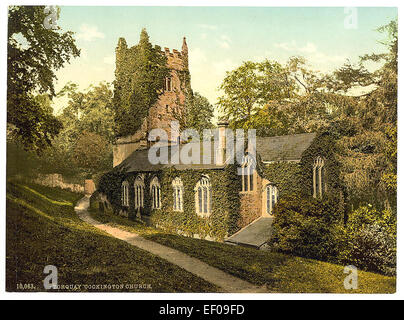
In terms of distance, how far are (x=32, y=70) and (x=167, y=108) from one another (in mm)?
5086

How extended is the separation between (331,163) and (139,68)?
28.8 feet

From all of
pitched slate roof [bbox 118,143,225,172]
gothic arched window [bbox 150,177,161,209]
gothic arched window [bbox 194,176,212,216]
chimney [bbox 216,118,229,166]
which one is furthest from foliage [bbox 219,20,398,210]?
gothic arched window [bbox 150,177,161,209]

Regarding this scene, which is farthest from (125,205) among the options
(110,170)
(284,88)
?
(284,88)

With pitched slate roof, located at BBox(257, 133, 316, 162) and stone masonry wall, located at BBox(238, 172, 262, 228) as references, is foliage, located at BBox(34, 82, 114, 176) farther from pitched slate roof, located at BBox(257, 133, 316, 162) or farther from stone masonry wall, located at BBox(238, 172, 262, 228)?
pitched slate roof, located at BBox(257, 133, 316, 162)

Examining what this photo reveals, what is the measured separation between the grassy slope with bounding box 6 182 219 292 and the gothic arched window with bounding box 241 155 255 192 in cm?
475

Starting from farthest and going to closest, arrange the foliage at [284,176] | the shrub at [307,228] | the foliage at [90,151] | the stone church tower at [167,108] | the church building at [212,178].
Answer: the church building at [212,178] → the foliage at [284,176] → the stone church tower at [167,108] → the foliage at [90,151] → the shrub at [307,228]

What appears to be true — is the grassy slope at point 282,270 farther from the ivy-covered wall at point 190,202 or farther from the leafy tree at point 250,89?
the leafy tree at point 250,89

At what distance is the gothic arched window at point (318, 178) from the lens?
39.8ft

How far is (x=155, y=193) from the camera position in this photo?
45.5 feet

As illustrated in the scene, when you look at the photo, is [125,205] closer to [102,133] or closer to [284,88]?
[102,133]

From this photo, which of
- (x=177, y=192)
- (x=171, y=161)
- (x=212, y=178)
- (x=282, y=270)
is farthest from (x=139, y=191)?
(x=282, y=270)

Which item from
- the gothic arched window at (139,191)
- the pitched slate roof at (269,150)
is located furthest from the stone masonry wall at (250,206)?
the gothic arched window at (139,191)

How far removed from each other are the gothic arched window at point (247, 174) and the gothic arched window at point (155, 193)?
150 inches
